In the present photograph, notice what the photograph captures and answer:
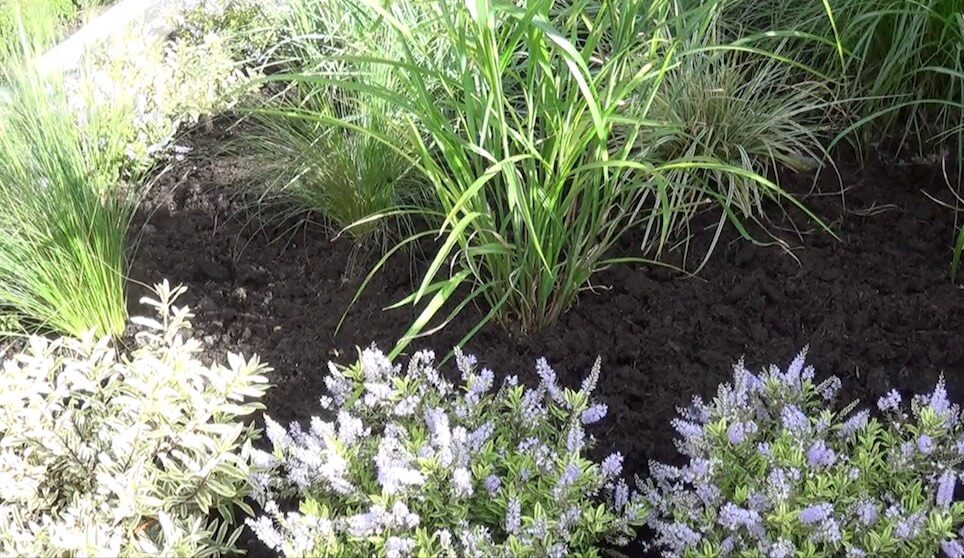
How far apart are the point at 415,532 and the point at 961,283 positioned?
1503 millimetres

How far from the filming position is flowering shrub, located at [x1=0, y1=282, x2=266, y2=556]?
1.67m

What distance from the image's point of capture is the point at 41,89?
7.58 feet

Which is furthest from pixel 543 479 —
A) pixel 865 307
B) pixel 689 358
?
pixel 865 307

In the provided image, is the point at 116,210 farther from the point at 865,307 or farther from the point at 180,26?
the point at 865,307

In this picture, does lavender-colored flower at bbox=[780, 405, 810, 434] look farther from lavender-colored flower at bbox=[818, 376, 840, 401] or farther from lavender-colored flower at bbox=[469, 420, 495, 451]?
lavender-colored flower at bbox=[469, 420, 495, 451]

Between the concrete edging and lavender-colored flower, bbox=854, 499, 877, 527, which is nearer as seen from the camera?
lavender-colored flower, bbox=854, 499, 877, 527

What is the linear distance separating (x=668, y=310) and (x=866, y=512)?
785 mm

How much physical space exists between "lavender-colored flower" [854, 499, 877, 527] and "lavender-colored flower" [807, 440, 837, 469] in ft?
0.31

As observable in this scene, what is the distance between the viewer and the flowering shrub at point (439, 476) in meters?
1.58

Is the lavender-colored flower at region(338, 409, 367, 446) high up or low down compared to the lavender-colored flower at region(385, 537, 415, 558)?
up

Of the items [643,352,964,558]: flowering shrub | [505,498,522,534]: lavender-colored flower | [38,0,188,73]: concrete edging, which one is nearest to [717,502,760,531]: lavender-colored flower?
[643,352,964,558]: flowering shrub

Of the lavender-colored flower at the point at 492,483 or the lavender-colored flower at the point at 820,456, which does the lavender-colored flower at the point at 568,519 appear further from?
the lavender-colored flower at the point at 820,456

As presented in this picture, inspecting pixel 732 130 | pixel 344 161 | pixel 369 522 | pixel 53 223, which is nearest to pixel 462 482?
pixel 369 522

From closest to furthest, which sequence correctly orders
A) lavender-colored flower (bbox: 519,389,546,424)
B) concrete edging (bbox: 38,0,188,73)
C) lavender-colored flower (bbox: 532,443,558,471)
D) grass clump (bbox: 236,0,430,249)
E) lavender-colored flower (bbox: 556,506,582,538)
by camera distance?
lavender-colored flower (bbox: 556,506,582,538) < lavender-colored flower (bbox: 532,443,558,471) < lavender-colored flower (bbox: 519,389,546,424) < grass clump (bbox: 236,0,430,249) < concrete edging (bbox: 38,0,188,73)
